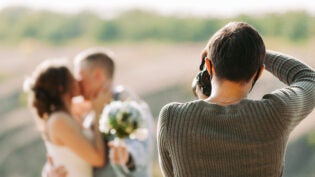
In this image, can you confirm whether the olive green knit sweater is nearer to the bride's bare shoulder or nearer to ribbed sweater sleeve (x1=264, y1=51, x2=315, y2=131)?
ribbed sweater sleeve (x1=264, y1=51, x2=315, y2=131)

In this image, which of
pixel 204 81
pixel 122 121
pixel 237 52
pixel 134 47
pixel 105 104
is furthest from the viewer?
pixel 134 47

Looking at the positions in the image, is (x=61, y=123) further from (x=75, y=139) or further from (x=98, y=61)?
(x=98, y=61)

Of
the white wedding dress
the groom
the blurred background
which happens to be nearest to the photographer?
the groom

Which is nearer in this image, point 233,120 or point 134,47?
point 233,120

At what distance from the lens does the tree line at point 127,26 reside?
1522 centimetres

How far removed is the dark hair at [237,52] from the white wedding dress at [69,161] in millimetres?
2727

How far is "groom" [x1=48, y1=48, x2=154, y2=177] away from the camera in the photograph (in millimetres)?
4754

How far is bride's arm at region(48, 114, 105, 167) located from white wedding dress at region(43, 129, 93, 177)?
0.05m

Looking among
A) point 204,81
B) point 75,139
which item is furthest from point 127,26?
point 204,81

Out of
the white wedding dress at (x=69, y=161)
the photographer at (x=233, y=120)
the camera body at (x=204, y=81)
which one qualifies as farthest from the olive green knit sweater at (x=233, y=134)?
the white wedding dress at (x=69, y=161)

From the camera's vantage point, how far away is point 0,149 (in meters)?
13.9

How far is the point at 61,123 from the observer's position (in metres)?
4.69

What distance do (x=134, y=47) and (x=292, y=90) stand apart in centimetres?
1413

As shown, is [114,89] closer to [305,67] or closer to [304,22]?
[305,67]
